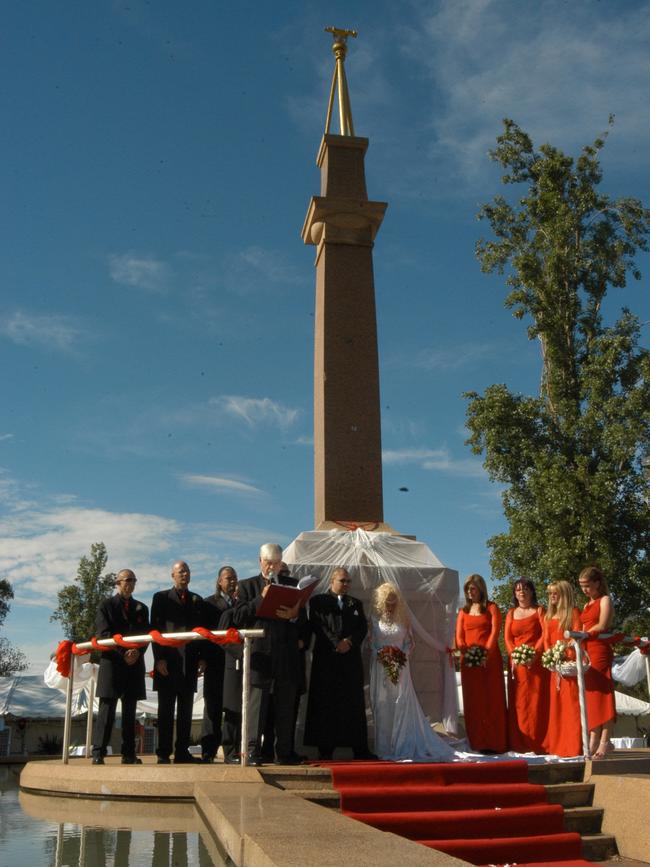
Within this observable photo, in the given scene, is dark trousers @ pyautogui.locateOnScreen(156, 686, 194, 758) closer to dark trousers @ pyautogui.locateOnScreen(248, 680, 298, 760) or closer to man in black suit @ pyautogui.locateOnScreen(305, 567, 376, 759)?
dark trousers @ pyautogui.locateOnScreen(248, 680, 298, 760)

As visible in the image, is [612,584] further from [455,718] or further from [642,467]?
[455,718]

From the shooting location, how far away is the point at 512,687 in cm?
970

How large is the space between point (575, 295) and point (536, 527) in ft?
20.2

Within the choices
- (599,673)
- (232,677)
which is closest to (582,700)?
(599,673)

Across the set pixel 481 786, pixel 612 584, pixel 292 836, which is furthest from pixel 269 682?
pixel 612 584

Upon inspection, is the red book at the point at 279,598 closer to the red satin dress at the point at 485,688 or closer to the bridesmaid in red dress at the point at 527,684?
the red satin dress at the point at 485,688

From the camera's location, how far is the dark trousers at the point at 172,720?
29.4 ft

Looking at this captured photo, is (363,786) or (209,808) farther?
(363,786)

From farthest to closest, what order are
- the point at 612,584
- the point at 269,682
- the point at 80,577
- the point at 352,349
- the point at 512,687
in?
the point at 80,577
the point at 612,584
the point at 352,349
the point at 512,687
the point at 269,682

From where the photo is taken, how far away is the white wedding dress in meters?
8.95

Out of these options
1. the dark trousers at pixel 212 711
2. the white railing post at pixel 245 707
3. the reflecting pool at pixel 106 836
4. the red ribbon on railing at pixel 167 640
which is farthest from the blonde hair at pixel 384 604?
the reflecting pool at pixel 106 836

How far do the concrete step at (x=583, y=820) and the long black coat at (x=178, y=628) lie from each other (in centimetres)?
388

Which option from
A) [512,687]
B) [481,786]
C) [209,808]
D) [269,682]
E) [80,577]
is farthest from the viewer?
[80,577]

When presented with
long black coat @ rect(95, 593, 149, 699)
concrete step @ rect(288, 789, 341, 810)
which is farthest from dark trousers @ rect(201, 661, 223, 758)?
concrete step @ rect(288, 789, 341, 810)
